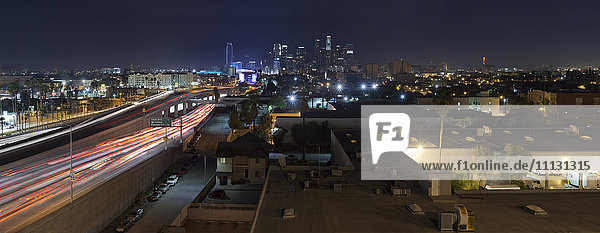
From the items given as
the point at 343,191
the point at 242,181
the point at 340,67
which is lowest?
the point at 242,181

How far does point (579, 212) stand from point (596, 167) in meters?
2.96

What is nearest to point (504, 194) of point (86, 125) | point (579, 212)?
point (579, 212)

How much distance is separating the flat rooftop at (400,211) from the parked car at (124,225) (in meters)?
4.65

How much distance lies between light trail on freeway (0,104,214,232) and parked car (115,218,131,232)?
1413 millimetres

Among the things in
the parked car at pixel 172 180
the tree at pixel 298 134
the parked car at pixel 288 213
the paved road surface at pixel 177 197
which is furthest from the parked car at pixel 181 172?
the parked car at pixel 288 213

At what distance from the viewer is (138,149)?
17344mm

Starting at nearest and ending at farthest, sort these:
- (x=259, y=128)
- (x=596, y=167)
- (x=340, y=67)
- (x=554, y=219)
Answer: (x=554, y=219) < (x=596, y=167) < (x=259, y=128) < (x=340, y=67)

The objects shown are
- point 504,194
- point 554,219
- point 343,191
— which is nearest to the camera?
point 554,219

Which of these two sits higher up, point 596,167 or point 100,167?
point 596,167

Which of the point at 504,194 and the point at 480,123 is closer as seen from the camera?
the point at 504,194

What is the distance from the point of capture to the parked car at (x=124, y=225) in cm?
992

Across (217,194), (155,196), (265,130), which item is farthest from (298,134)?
(217,194)

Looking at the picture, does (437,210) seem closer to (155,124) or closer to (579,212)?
(579,212)

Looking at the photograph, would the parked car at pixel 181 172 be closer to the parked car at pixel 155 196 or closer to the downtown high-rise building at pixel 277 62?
the parked car at pixel 155 196
